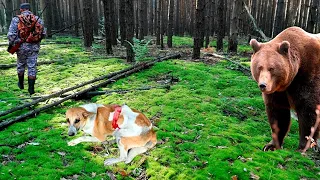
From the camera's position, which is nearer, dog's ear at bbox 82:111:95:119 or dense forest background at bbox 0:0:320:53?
dog's ear at bbox 82:111:95:119

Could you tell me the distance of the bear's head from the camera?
10.9 ft

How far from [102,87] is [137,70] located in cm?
203

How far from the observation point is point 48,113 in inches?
223

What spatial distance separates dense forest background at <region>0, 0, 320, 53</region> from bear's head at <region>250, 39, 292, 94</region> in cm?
555

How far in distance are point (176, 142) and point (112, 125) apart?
254 cm

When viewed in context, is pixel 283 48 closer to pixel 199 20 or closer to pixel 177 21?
pixel 199 20

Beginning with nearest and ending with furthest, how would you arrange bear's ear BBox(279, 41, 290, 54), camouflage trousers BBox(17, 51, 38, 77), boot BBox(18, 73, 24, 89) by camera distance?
bear's ear BBox(279, 41, 290, 54), camouflage trousers BBox(17, 51, 38, 77), boot BBox(18, 73, 24, 89)

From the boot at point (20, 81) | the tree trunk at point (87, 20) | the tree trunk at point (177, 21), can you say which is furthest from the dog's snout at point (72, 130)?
the tree trunk at point (177, 21)

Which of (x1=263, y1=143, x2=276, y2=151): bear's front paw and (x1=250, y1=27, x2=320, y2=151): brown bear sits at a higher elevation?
(x1=250, y1=27, x2=320, y2=151): brown bear

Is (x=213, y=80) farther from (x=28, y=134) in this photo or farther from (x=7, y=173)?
(x=7, y=173)

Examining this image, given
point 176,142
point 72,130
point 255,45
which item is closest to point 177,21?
point 176,142

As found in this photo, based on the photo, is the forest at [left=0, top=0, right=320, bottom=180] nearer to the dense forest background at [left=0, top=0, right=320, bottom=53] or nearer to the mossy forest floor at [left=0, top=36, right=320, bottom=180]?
the mossy forest floor at [left=0, top=36, right=320, bottom=180]

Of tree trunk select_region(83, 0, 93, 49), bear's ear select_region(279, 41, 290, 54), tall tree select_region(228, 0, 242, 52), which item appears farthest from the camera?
tree trunk select_region(83, 0, 93, 49)

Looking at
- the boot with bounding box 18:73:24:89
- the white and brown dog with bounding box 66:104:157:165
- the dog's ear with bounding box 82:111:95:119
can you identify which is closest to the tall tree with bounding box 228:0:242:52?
the boot with bounding box 18:73:24:89
